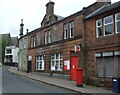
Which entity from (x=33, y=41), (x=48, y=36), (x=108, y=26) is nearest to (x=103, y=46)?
(x=108, y=26)

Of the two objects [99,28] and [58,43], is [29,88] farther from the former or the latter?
[58,43]

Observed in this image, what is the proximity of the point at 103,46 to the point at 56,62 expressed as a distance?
8.42 meters

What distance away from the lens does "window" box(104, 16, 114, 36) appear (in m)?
13.9

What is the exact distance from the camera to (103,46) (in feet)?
46.8

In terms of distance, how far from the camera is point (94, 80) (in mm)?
14938

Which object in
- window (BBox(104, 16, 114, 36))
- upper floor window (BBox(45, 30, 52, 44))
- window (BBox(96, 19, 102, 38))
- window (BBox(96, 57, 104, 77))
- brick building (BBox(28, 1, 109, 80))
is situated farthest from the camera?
upper floor window (BBox(45, 30, 52, 44))

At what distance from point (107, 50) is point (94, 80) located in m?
2.87

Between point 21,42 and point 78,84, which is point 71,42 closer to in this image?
point 78,84

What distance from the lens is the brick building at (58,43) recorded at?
1780 centimetres

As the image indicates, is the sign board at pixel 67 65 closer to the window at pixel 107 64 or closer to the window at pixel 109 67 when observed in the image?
the window at pixel 107 64

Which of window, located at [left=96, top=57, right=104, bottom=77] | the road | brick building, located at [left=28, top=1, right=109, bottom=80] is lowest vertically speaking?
the road

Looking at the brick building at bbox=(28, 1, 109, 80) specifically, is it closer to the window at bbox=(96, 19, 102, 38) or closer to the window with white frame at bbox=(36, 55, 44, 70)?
the window with white frame at bbox=(36, 55, 44, 70)

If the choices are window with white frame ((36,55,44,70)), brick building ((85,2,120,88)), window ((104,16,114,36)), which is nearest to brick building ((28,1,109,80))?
window with white frame ((36,55,44,70))

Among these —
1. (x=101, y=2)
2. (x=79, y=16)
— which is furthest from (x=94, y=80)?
(x=101, y=2)
